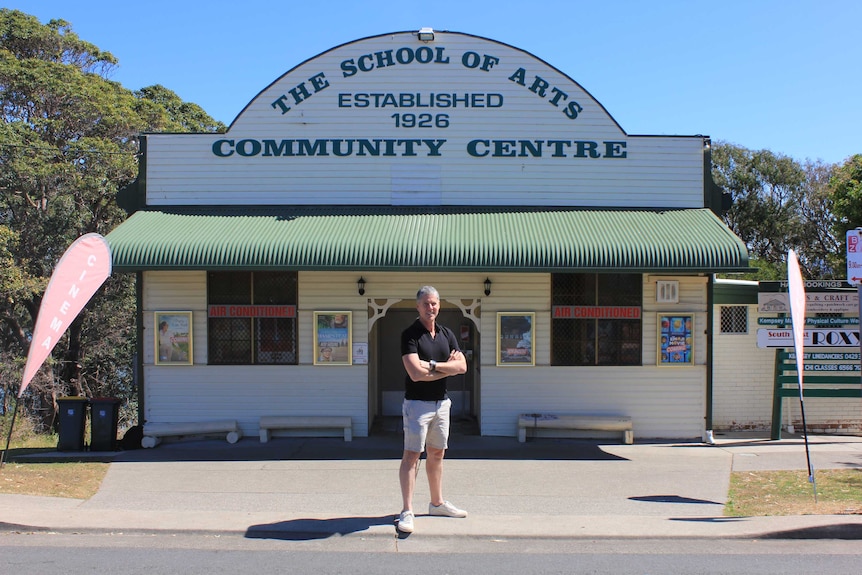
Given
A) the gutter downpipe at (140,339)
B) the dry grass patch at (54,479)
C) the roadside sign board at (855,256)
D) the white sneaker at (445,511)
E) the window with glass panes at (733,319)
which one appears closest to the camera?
the white sneaker at (445,511)

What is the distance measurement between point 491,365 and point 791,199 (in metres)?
32.5

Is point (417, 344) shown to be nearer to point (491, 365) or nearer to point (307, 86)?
point (491, 365)

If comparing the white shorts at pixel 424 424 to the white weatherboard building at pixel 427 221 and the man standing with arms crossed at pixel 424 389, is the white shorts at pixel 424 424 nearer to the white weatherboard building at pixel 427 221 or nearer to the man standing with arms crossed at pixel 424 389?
the man standing with arms crossed at pixel 424 389

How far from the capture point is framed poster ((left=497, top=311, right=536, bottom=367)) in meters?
11.1

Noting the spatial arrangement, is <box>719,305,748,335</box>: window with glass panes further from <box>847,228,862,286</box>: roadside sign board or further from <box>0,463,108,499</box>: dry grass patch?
<box>0,463,108,499</box>: dry grass patch

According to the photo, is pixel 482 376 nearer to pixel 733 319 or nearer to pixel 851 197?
pixel 733 319

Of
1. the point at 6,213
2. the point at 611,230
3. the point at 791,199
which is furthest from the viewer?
the point at 791,199

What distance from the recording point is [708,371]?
11289 millimetres

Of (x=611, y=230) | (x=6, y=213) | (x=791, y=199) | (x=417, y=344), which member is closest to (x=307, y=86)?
(x=611, y=230)

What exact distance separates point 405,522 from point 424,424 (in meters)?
0.85

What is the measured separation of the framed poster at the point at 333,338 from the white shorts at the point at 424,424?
16.0ft

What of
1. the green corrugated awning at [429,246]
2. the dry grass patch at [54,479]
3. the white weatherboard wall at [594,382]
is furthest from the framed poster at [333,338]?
the dry grass patch at [54,479]

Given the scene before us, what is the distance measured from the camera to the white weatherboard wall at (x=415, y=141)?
1142cm

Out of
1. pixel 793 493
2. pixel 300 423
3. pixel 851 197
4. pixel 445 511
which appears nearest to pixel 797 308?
pixel 793 493
